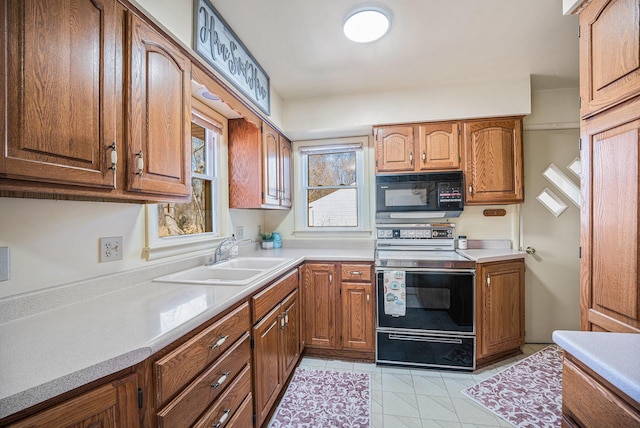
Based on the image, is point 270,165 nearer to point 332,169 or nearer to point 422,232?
point 332,169

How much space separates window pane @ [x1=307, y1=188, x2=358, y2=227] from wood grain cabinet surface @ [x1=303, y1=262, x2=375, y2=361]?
30.4 inches

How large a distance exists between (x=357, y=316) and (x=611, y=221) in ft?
5.57

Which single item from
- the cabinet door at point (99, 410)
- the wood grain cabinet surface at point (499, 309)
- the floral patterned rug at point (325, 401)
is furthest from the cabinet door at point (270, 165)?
the wood grain cabinet surface at point (499, 309)

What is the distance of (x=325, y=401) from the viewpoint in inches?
71.3

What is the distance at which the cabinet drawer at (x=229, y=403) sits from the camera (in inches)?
40.9

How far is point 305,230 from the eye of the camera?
301 cm

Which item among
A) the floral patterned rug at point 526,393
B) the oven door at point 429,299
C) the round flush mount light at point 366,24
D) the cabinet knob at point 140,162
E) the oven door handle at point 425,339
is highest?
the round flush mount light at point 366,24

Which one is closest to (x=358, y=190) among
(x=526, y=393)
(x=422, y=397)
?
A: (x=422, y=397)

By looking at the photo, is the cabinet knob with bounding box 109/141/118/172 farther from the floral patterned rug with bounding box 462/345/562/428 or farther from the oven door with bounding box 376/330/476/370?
the floral patterned rug with bounding box 462/345/562/428

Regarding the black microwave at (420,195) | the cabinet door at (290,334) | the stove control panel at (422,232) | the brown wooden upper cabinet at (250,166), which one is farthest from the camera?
the stove control panel at (422,232)

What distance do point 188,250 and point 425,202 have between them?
6.69 ft

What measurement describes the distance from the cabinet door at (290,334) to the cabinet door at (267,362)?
8 cm

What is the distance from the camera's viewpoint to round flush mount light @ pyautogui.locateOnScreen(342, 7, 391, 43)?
5.16ft

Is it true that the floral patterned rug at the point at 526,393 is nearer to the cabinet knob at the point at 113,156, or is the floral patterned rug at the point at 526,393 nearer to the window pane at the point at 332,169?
the window pane at the point at 332,169
